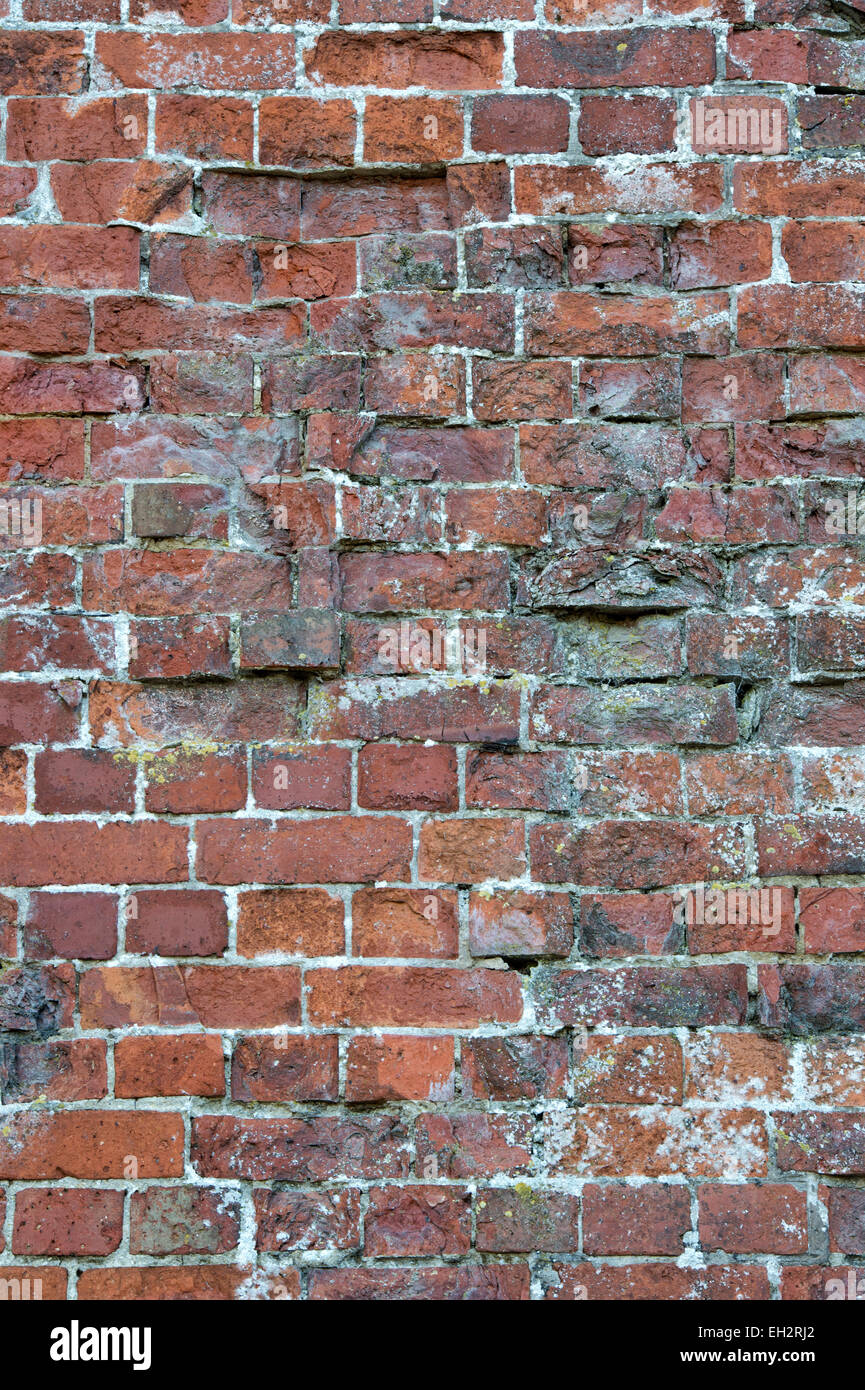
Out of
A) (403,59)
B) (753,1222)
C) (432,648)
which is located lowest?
(753,1222)

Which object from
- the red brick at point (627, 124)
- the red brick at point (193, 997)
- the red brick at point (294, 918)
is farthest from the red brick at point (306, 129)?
the red brick at point (193, 997)

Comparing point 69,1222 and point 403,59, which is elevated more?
point 403,59

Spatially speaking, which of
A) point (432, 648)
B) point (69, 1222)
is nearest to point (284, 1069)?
point (69, 1222)

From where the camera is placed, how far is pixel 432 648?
162cm

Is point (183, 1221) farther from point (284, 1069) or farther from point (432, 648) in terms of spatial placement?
point (432, 648)

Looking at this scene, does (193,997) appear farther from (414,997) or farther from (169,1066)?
(414,997)

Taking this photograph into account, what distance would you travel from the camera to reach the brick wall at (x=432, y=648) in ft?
5.06

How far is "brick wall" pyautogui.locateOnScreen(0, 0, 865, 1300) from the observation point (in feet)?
5.06

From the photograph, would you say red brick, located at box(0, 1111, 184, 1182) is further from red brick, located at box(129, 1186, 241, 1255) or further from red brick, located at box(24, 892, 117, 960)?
red brick, located at box(24, 892, 117, 960)

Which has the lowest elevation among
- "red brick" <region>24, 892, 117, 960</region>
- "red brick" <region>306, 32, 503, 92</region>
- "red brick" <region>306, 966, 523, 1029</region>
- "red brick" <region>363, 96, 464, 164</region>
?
"red brick" <region>306, 966, 523, 1029</region>

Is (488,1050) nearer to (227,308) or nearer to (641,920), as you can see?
(641,920)

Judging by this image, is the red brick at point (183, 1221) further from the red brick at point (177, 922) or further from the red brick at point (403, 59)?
the red brick at point (403, 59)

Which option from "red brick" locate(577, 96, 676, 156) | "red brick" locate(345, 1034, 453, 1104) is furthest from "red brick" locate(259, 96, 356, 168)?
"red brick" locate(345, 1034, 453, 1104)

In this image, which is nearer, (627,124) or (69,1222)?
(69,1222)
